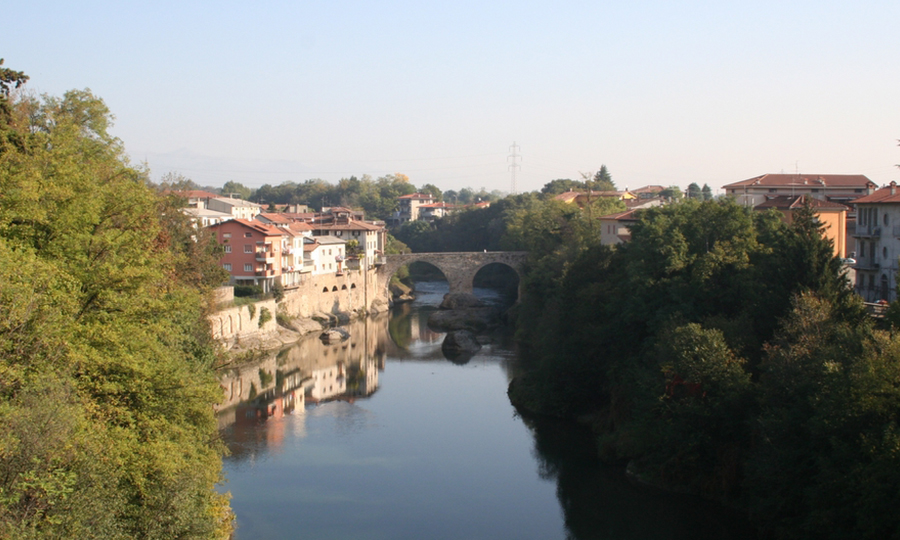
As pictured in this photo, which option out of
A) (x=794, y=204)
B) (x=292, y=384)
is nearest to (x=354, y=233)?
(x=292, y=384)

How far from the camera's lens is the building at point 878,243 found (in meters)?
21.2

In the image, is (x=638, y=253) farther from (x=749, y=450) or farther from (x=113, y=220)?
(x=113, y=220)

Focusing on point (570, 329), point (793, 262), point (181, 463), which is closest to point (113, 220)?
point (181, 463)

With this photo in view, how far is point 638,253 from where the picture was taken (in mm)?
22172

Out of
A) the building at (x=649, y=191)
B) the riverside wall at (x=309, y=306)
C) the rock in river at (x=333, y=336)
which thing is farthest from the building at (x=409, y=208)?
the rock in river at (x=333, y=336)

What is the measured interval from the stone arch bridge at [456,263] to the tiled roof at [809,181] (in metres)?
16.7

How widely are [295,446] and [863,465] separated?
1336 cm

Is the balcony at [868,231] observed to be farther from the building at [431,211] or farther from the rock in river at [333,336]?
the building at [431,211]

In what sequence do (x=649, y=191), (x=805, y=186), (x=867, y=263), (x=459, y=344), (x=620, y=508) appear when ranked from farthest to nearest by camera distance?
(x=649, y=191), (x=459, y=344), (x=805, y=186), (x=867, y=263), (x=620, y=508)

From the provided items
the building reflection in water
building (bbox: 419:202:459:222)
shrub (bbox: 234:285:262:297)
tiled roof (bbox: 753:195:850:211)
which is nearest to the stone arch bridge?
the building reflection in water

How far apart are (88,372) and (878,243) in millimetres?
19671

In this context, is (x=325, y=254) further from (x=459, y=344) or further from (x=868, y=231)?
(x=868, y=231)

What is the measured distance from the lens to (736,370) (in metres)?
15.5

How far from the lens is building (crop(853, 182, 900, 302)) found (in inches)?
834
